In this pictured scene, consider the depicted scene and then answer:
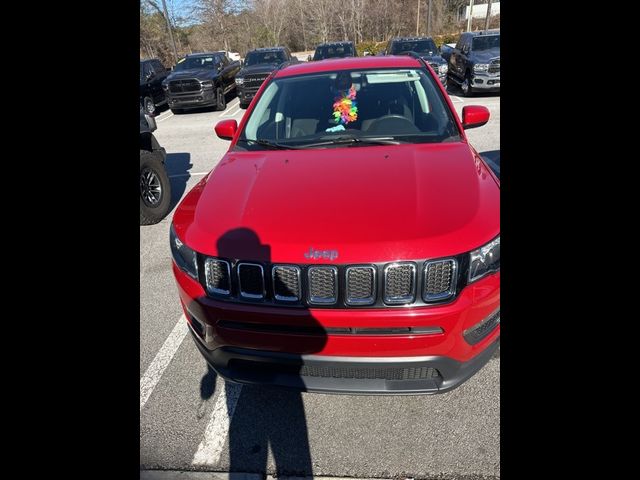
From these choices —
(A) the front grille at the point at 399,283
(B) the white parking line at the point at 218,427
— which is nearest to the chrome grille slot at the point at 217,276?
(A) the front grille at the point at 399,283

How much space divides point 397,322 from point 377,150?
129cm

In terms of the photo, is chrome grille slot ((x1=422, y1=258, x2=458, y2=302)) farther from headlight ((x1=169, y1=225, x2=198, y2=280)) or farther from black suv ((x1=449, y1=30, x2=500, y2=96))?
black suv ((x1=449, y1=30, x2=500, y2=96))

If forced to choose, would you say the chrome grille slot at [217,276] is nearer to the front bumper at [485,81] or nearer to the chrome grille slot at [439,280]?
the chrome grille slot at [439,280]

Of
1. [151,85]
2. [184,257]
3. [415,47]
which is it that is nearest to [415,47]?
[415,47]

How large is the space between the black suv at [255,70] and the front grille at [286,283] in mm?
11571

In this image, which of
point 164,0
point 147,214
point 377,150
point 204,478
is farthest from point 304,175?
point 164,0

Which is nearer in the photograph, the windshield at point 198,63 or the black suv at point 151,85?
the black suv at point 151,85

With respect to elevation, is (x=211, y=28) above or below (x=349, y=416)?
above

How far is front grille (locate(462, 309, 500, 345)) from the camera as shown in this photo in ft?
5.80

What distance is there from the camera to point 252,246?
5.85ft

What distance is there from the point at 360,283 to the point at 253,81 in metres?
12.1

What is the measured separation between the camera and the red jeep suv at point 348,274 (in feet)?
5.51

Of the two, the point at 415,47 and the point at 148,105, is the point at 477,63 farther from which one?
the point at 148,105
